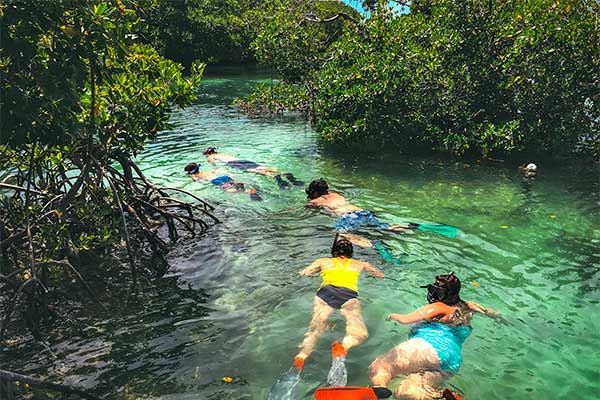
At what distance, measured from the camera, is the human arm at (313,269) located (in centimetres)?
781

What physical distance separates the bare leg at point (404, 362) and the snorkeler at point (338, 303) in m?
0.38

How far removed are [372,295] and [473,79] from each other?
9.91 meters

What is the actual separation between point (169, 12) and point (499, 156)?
40.3 m

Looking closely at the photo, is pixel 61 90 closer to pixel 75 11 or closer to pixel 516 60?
pixel 75 11

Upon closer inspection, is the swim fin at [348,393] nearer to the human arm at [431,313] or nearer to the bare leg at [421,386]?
Answer: the bare leg at [421,386]

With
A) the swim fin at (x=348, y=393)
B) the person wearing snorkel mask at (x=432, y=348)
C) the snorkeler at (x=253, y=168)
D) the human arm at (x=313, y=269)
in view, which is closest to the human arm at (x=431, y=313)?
the person wearing snorkel mask at (x=432, y=348)

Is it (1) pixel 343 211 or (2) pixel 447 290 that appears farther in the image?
(1) pixel 343 211

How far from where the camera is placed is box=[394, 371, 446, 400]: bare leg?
4.85m

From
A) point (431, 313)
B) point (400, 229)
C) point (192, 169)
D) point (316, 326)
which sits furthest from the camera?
point (192, 169)

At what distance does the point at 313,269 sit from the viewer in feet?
25.7

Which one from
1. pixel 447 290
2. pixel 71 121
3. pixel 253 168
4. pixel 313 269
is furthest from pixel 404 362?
pixel 253 168

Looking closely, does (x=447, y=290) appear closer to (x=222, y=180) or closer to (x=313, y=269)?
(x=313, y=269)

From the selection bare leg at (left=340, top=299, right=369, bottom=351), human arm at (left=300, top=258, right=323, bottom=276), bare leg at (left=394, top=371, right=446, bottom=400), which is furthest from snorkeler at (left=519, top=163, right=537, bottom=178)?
bare leg at (left=394, top=371, right=446, bottom=400)

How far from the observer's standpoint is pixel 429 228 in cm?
959
